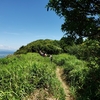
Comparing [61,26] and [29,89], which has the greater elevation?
[61,26]

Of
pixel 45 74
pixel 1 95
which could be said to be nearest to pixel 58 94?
pixel 45 74

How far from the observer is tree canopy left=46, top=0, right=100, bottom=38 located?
19.5 feet

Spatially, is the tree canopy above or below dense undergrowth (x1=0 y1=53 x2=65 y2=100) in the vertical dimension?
above

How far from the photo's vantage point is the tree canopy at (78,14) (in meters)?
5.94

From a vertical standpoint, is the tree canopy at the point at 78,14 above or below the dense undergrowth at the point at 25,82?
→ above

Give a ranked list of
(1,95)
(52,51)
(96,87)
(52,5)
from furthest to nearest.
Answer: (52,51)
(96,87)
(52,5)
(1,95)

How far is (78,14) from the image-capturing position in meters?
6.18

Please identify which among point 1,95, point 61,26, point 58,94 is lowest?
point 58,94

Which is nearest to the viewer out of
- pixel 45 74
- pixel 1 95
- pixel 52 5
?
pixel 1 95

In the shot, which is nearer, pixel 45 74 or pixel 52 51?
pixel 45 74

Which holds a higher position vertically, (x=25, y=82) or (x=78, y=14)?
(x=78, y=14)

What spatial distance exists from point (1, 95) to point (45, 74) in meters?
2.80

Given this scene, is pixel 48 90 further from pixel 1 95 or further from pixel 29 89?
pixel 1 95

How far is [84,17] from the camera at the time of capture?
6.23 metres
